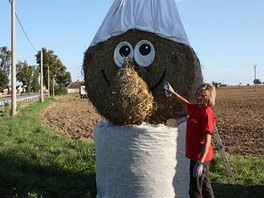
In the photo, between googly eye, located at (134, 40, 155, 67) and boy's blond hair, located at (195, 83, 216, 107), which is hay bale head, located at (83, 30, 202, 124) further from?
boy's blond hair, located at (195, 83, 216, 107)

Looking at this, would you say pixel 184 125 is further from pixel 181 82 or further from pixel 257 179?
pixel 257 179

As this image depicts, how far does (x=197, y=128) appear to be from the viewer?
15.7 ft

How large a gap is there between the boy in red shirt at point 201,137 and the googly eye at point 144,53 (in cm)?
87

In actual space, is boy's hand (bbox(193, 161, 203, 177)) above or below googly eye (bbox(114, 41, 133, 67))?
below

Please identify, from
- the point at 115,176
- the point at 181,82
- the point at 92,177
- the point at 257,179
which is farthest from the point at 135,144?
the point at 257,179

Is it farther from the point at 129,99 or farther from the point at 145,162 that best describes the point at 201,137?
the point at 129,99

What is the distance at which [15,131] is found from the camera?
1373 centimetres

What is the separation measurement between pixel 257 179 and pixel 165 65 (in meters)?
2.67

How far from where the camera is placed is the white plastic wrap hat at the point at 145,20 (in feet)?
17.6

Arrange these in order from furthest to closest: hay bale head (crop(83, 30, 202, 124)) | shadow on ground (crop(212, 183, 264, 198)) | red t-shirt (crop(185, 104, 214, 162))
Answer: shadow on ground (crop(212, 183, 264, 198))
hay bale head (crop(83, 30, 202, 124))
red t-shirt (crop(185, 104, 214, 162))

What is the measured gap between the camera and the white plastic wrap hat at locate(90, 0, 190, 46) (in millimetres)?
5367

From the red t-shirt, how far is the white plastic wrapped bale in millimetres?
418

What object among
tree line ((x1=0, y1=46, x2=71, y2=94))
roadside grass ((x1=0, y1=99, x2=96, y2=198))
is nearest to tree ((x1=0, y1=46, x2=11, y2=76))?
tree line ((x1=0, y1=46, x2=71, y2=94))

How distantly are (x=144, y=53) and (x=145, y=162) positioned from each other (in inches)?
53.7
